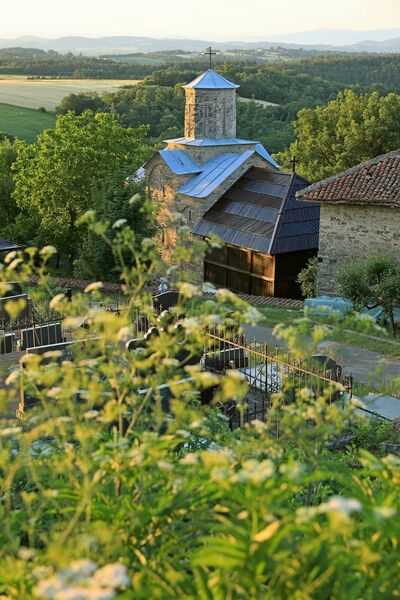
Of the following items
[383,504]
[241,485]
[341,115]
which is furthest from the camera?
[341,115]

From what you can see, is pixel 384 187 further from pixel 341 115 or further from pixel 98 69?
pixel 98 69

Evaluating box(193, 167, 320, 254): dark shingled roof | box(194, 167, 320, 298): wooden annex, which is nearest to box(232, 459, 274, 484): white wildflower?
box(193, 167, 320, 254): dark shingled roof

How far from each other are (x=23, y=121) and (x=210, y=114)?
1777 inches

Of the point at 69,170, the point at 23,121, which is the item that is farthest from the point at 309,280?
the point at 23,121

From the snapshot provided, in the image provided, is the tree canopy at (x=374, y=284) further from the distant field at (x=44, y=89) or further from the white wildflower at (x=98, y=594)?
the distant field at (x=44, y=89)

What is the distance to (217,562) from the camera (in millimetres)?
4133

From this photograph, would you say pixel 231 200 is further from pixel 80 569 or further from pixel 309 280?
pixel 80 569

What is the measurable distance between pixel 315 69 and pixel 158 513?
115 meters

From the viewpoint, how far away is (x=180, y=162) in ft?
104

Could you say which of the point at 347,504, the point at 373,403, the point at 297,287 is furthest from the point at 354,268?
the point at 347,504

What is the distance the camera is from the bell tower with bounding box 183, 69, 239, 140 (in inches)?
1271

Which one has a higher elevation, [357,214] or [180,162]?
[180,162]

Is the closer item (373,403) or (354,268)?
(373,403)

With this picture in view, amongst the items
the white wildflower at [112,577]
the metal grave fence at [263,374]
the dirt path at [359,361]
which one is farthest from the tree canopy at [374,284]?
the white wildflower at [112,577]
